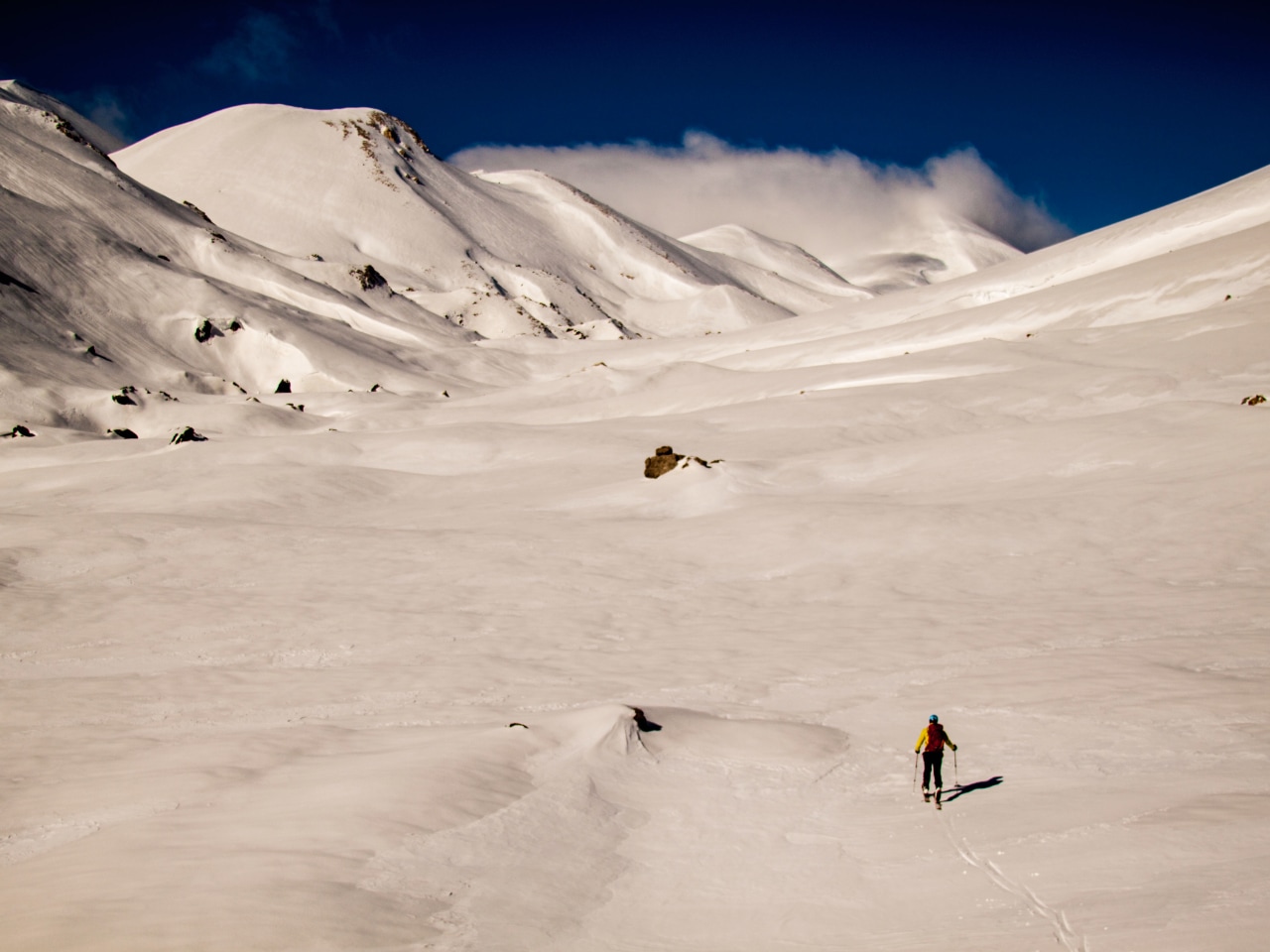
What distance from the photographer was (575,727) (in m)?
10.6

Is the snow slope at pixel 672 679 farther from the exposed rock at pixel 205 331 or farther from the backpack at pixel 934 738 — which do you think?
the exposed rock at pixel 205 331

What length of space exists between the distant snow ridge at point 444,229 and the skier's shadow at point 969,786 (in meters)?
98.1

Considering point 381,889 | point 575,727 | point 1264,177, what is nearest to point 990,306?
point 1264,177

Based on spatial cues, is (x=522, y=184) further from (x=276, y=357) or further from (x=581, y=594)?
(x=581, y=594)

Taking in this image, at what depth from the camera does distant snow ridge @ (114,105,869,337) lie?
121875mm

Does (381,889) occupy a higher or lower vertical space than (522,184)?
lower

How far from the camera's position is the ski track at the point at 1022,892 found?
6.09 metres

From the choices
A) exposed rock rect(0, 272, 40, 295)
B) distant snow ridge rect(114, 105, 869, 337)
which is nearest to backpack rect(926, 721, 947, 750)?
exposed rock rect(0, 272, 40, 295)

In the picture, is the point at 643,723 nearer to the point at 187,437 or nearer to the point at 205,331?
the point at 187,437

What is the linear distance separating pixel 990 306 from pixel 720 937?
5140 centimetres

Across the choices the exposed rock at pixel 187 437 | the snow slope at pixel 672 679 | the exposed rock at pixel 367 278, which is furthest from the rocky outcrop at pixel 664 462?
the exposed rock at pixel 367 278

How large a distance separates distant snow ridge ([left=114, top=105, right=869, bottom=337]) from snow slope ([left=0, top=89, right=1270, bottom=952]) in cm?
7878

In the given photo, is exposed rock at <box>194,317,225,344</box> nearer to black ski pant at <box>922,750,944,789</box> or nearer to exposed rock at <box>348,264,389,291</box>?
exposed rock at <box>348,264,389,291</box>

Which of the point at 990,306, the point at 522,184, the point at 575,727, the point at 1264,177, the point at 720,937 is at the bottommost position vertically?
the point at 720,937
